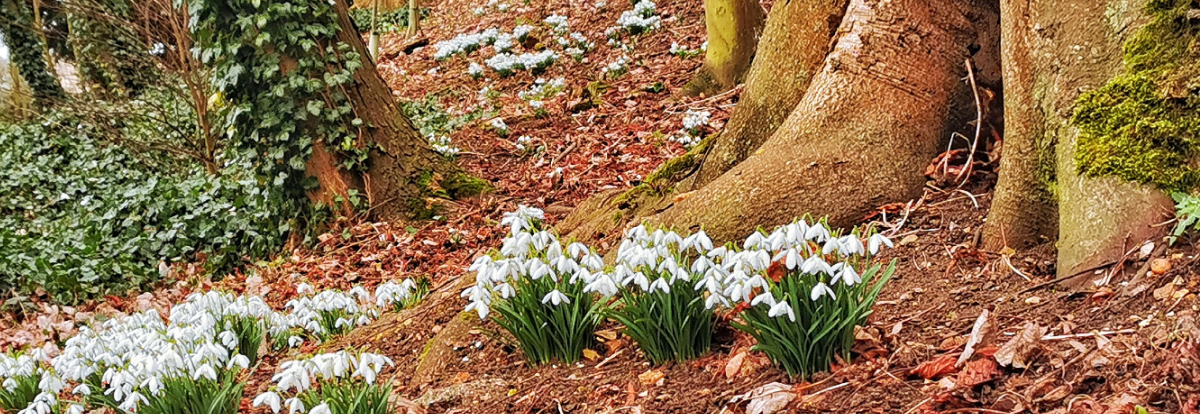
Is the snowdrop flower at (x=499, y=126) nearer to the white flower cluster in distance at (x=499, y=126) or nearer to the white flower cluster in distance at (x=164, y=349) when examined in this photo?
the white flower cluster in distance at (x=499, y=126)

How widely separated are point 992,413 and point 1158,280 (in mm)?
635

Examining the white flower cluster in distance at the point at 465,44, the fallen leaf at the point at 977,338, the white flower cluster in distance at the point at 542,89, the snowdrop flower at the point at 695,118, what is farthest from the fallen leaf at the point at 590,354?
the white flower cluster in distance at the point at 465,44

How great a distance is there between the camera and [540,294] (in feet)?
9.45

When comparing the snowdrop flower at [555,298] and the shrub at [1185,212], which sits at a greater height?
the shrub at [1185,212]

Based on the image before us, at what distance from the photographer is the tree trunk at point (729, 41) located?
7344 millimetres

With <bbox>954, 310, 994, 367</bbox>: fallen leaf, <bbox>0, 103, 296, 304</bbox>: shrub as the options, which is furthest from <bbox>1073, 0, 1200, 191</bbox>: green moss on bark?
<bbox>0, 103, 296, 304</bbox>: shrub

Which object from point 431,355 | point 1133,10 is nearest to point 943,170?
point 1133,10

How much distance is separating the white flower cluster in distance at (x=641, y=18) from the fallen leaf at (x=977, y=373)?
817 cm

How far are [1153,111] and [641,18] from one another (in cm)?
802

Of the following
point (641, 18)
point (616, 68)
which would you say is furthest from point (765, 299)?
point (641, 18)

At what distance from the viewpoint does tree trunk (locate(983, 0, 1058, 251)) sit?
9.32ft

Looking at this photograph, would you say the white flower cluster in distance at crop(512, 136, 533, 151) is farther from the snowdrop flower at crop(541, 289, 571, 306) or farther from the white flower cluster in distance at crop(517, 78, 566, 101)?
the snowdrop flower at crop(541, 289, 571, 306)

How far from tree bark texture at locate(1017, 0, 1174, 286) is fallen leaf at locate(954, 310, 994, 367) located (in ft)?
1.18

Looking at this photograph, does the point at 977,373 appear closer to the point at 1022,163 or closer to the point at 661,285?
the point at 661,285
